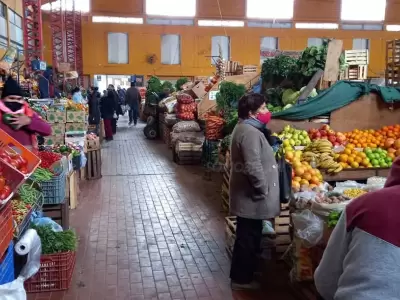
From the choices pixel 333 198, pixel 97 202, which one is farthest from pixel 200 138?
pixel 333 198

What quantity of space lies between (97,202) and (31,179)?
8.14 ft

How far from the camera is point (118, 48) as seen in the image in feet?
82.1

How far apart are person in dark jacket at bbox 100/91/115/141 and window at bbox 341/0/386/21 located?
18.2m

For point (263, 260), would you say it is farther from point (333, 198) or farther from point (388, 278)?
point (388, 278)

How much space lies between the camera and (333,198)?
3.55 meters

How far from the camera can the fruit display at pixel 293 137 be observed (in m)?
5.60

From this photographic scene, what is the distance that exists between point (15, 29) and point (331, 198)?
16870 mm

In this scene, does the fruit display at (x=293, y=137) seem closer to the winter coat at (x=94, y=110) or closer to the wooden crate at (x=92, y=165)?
the wooden crate at (x=92, y=165)

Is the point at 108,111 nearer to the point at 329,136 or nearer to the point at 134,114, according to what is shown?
the point at 134,114

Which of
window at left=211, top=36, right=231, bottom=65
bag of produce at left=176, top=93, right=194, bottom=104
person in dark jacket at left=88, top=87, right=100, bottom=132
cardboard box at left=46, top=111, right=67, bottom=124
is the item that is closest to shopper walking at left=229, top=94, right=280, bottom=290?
cardboard box at left=46, top=111, right=67, bottom=124

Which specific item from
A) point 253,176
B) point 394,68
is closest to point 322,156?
point 253,176

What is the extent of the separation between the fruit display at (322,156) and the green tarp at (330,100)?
696mm

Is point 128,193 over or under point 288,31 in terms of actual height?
under

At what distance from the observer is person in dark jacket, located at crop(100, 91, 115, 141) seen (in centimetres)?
1314
